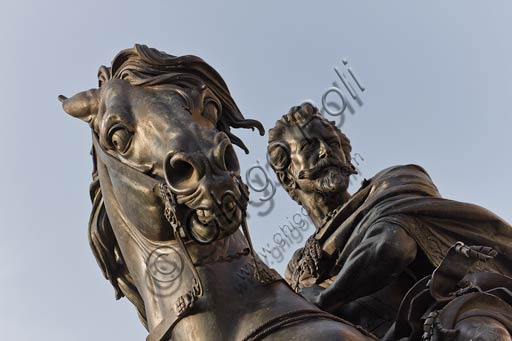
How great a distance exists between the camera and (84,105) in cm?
423

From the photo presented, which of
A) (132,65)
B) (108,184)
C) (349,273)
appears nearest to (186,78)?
(132,65)

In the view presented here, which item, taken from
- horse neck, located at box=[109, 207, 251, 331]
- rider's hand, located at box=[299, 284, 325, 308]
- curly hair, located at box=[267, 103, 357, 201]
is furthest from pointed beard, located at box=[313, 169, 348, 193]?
horse neck, located at box=[109, 207, 251, 331]

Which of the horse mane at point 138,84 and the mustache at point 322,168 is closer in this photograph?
the horse mane at point 138,84

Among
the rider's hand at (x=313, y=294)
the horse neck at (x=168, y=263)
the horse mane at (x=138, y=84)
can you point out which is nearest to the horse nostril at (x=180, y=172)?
the horse neck at (x=168, y=263)

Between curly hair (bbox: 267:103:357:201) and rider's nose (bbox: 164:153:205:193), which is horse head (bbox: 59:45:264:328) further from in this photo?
A: curly hair (bbox: 267:103:357:201)

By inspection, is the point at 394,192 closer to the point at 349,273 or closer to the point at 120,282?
the point at 349,273

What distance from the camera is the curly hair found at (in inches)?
235

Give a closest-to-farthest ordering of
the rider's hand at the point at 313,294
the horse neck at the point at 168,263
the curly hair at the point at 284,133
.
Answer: the horse neck at the point at 168,263
the rider's hand at the point at 313,294
the curly hair at the point at 284,133

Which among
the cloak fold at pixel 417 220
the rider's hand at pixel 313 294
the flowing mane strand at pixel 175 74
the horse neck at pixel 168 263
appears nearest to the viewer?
the horse neck at pixel 168 263

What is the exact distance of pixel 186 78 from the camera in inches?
164

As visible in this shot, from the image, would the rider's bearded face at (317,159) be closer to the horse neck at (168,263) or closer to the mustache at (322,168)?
the mustache at (322,168)

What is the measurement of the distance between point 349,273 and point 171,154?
1469mm

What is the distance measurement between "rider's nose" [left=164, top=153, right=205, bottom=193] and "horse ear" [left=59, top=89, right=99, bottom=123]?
0.72m

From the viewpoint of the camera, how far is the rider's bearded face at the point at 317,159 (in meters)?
5.86
